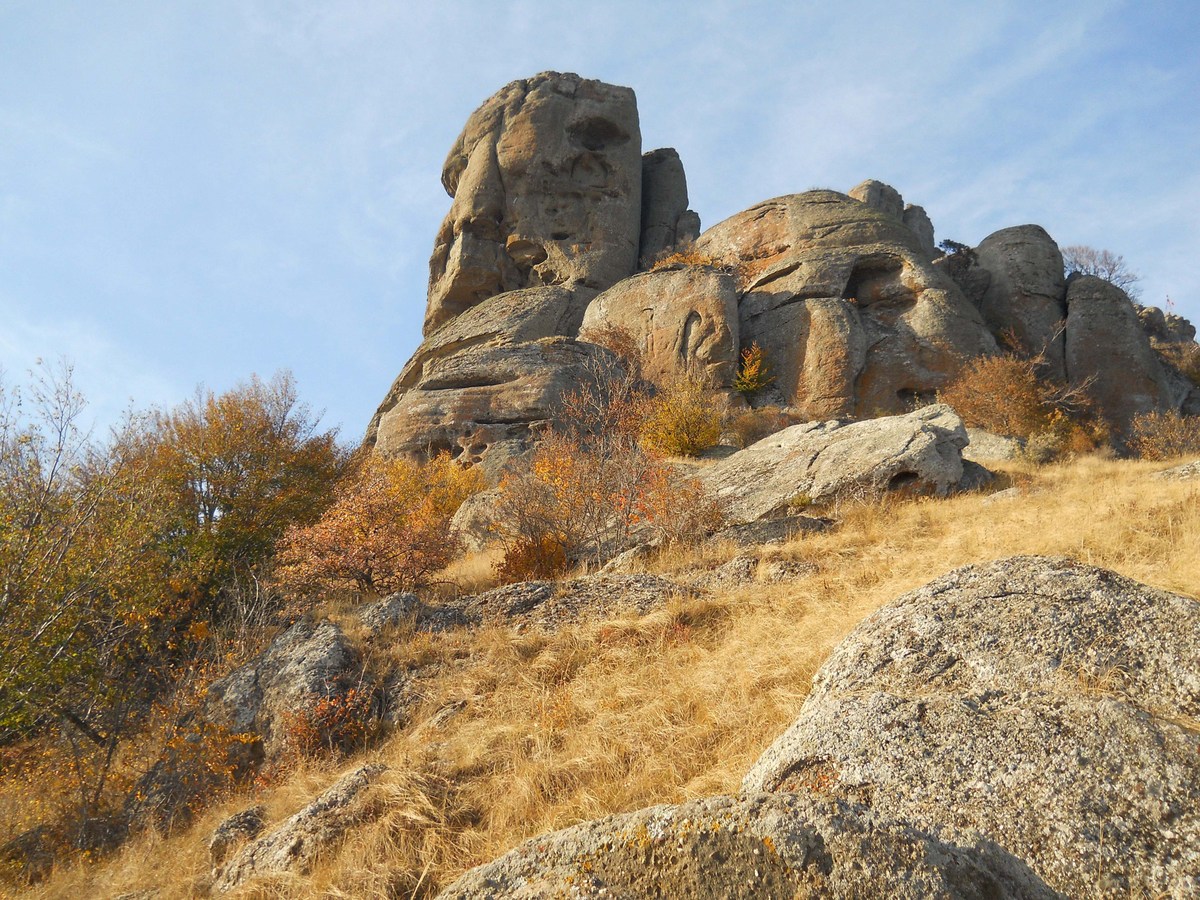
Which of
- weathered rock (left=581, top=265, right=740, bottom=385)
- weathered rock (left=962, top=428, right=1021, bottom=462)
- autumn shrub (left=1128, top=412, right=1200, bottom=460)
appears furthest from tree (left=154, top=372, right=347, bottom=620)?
autumn shrub (left=1128, top=412, right=1200, bottom=460)

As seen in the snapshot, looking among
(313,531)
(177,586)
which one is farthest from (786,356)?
(177,586)

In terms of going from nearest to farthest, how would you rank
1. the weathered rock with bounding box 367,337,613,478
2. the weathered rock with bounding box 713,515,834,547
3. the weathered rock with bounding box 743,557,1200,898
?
the weathered rock with bounding box 743,557,1200,898, the weathered rock with bounding box 713,515,834,547, the weathered rock with bounding box 367,337,613,478

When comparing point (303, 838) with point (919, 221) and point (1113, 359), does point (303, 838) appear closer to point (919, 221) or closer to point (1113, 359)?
point (1113, 359)

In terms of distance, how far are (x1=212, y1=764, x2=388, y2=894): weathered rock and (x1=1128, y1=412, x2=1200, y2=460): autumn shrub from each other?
1802cm

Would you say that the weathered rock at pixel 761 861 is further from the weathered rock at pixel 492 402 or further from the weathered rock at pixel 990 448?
the weathered rock at pixel 492 402

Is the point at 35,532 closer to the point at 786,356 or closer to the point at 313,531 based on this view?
the point at 313,531

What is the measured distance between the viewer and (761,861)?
2.26 metres

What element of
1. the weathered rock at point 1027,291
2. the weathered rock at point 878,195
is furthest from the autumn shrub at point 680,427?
the weathered rock at point 878,195

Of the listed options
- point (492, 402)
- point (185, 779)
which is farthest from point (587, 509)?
point (492, 402)

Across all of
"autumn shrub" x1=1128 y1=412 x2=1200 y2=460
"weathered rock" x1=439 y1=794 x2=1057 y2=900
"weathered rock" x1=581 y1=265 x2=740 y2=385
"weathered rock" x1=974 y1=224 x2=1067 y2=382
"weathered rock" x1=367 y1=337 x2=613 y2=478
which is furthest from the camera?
"weathered rock" x1=974 y1=224 x2=1067 y2=382

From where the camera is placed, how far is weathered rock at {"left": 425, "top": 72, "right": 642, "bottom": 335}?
106ft

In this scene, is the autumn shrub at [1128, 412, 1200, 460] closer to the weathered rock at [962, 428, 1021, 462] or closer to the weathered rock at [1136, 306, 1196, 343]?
the weathered rock at [962, 428, 1021, 462]

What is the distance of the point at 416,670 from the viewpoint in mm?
8289

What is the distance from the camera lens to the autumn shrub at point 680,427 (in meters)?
17.8
